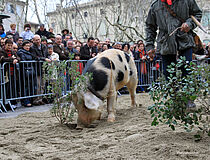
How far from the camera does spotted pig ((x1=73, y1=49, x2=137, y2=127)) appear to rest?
432 cm

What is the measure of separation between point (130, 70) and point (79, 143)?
2.81 m

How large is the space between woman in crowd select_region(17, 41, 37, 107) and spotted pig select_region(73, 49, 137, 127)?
10.8 ft

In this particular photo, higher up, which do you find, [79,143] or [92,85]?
[92,85]

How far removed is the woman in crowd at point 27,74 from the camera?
300 inches

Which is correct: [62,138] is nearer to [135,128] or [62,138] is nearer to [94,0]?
[135,128]

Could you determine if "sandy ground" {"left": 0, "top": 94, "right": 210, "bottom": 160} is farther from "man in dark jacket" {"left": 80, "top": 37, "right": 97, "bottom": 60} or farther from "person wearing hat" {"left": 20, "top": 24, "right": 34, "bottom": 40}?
"person wearing hat" {"left": 20, "top": 24, "right": 34, "bottom": 40}

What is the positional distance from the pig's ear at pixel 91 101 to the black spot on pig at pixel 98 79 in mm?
187

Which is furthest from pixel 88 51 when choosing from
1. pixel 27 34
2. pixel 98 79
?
pixel 98 79

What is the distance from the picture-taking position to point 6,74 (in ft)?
23.6

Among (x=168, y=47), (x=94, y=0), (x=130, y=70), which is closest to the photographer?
(x=168, y=47)

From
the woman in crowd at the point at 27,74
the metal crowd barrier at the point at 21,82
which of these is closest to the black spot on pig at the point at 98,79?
the metal crowd barrier at the point at 21,82

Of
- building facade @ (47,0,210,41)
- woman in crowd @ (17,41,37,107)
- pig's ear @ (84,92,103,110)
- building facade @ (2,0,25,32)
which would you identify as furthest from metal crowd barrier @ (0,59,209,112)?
building facade @ (47,0,210,41)

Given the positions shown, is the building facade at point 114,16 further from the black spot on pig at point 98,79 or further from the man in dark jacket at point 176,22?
the black spot on pig at point 98,79

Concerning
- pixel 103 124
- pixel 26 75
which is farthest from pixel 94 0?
pixel 103 124
